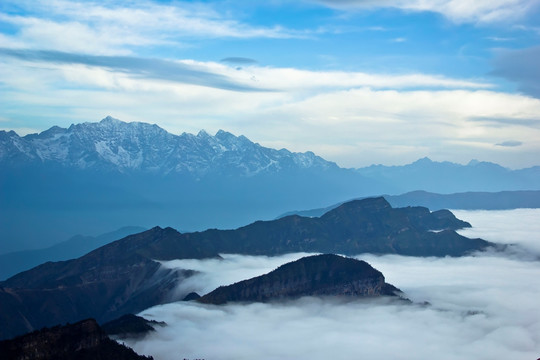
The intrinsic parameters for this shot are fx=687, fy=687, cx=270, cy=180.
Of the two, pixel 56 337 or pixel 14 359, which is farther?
pixel 56 337

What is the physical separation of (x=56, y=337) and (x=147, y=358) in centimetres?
2743

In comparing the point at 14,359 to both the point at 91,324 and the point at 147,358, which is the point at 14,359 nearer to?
the point at 91,324

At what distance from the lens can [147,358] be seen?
19825 cm

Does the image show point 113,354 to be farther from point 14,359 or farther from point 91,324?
point 14,359

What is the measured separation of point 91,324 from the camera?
19288cm

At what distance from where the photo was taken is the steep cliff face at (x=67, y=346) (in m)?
176

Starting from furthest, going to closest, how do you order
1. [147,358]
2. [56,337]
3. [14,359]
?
[147,358], [56,337], [14,359]

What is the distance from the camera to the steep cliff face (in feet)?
577

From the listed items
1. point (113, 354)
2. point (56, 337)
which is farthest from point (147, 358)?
point (56, 337)

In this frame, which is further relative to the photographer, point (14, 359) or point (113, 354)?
point (113, 354)

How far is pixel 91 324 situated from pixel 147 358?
1913 centimetres

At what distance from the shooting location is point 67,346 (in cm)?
18512

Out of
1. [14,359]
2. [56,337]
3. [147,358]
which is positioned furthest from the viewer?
[147,358]

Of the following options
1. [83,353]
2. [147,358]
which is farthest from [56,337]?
[147,358]
